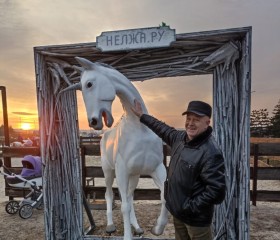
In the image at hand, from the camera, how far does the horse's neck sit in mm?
2525

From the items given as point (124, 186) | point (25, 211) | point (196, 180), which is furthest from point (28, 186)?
point (196, 180)

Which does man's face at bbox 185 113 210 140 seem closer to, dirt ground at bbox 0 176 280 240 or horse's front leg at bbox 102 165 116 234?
horse's front leg at bbox 102 165 116 234

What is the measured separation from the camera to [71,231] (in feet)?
11.4

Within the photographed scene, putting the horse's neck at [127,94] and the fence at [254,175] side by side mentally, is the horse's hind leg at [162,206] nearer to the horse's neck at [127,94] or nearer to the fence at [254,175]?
the horse's neck at [127,94]

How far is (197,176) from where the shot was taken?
6.25 feet

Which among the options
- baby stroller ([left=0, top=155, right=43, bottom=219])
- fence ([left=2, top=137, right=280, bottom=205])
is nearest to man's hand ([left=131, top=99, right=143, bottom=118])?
fence ([left=2, top=137, right=280, bottom=205])

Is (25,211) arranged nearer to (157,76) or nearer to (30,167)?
(30,167)

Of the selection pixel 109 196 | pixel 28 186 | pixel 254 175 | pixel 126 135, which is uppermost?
pixel 126 135

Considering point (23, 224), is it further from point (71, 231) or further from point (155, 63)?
point (155, 63)

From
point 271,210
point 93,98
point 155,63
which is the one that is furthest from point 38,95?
point 271,210

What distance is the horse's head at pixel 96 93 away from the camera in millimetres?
2299

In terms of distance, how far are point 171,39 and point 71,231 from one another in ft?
9.19

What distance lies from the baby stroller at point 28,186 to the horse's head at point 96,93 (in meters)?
3.31

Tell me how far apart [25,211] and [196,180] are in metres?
3.98
